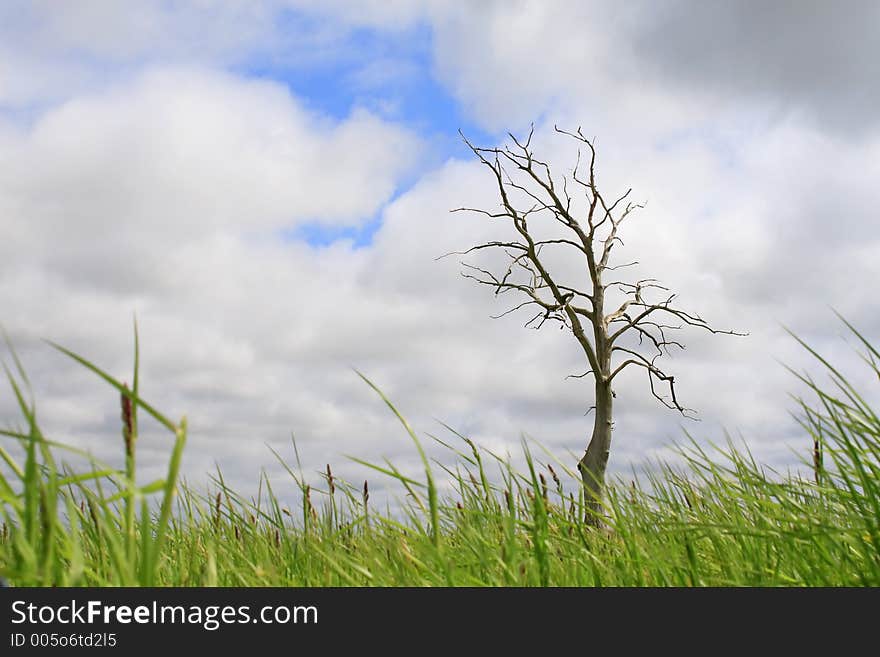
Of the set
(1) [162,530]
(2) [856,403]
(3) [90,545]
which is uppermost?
(3) [90,545]

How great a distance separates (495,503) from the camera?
388 cm
